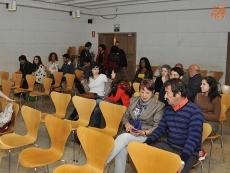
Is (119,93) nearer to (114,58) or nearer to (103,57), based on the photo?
(114,58)

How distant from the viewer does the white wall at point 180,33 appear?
27.0 ft

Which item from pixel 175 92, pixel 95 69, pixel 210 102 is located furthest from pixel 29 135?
pixel 210 102

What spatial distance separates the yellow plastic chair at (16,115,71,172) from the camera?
283 centimetres

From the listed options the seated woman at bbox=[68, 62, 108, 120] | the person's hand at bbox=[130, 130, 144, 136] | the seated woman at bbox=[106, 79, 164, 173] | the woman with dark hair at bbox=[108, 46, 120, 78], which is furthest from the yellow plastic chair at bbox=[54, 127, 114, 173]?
the woman with dark hair at bbox=[108, 46, 120, 78]

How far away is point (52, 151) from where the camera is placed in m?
3.09

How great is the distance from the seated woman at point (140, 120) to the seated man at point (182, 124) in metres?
0.32

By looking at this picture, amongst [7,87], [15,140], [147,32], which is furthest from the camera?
[147,32]

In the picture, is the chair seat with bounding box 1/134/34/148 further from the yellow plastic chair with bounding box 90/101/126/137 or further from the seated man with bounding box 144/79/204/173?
the seated man with bounding box 144/79/204/173

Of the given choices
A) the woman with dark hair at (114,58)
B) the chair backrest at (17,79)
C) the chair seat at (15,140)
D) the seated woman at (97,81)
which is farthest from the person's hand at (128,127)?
the woman with dark hair at (114,58)

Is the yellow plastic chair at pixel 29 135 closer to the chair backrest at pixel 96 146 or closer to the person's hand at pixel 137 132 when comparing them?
the chair backrest at pixel 96 146

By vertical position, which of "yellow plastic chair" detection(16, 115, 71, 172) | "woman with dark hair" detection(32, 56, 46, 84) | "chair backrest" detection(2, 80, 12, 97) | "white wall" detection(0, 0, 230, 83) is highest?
"white wall" detection(0, 0, 230, 83)

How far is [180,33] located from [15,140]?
6.89 metres

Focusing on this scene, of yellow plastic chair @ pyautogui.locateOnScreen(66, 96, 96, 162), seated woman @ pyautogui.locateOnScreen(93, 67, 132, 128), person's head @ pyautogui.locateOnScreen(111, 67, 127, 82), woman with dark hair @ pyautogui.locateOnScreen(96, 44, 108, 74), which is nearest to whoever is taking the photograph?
yellow plastic chair @ pyautogui.locateOnScreen(66, 96, 96, 162)

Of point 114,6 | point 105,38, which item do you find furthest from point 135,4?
point 105,38
